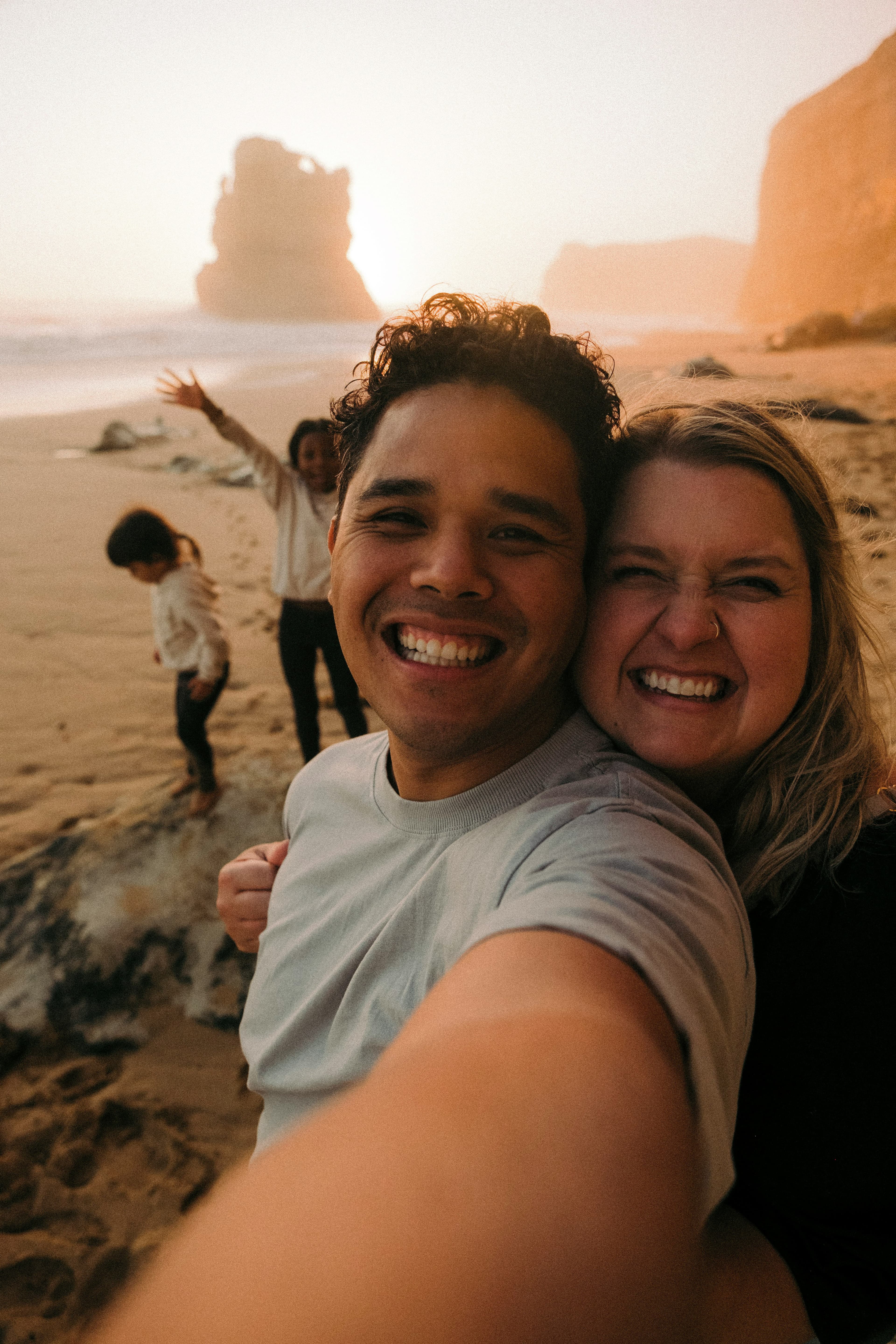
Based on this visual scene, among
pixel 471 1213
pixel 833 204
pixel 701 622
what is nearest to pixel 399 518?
pixel 701 622

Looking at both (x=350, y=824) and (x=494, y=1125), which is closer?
(x=494, y=1125)

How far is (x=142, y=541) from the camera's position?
3.61 metres

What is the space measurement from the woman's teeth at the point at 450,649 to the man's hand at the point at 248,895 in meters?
0.69

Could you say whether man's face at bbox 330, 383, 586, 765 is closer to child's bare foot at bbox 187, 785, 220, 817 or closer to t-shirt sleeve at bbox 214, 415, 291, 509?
child's bare foot at bbox 187, 785, 220, 817

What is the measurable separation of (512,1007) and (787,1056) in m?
0.67

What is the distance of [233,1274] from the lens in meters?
0.47

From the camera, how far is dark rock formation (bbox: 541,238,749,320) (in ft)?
445

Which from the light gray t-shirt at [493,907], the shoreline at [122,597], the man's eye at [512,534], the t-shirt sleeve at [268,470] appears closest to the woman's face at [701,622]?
the light gray t-shirt at [493,907]

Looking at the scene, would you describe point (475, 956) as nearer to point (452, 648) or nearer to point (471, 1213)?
point (471, 1213)

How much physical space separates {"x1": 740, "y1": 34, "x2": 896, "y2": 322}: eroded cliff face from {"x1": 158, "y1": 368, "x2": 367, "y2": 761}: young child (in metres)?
34.2

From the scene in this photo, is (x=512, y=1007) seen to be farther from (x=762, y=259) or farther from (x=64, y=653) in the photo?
(x=762, y=259)

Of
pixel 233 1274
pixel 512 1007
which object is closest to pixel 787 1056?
pixel 512 1007

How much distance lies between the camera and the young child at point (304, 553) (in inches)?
158

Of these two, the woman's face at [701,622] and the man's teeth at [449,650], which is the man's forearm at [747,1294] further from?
the man's teeth at [449,650]
